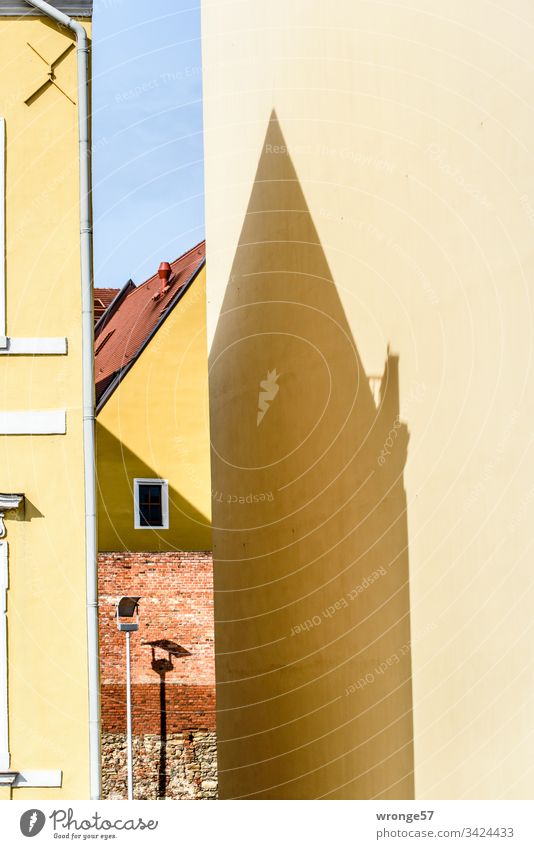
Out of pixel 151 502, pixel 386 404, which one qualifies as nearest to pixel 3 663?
pixel 386 404

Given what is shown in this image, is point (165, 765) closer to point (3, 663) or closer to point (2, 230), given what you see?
point (3, 663)

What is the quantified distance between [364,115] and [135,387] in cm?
681

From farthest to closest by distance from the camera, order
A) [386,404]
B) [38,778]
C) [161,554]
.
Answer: [161,554]
[386,404]
[38,778]

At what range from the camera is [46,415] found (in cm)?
759

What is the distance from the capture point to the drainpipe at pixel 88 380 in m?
7.43

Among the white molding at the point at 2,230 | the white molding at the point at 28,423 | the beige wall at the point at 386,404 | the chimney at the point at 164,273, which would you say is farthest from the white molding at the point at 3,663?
the chimney at the point at 164,273

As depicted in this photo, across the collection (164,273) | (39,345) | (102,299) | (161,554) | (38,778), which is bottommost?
(38,778)

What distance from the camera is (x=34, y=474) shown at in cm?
757

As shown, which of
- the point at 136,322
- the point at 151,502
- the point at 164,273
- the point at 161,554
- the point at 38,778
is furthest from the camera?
the point at 136,322

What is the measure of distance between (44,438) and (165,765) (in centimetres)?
914

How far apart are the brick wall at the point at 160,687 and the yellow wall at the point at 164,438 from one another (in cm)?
52

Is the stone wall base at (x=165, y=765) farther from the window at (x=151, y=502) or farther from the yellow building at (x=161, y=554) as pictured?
the window at (x=151, y=502)

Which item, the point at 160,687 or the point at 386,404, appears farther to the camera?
the point at 160,687

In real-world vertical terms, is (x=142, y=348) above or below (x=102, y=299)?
below
